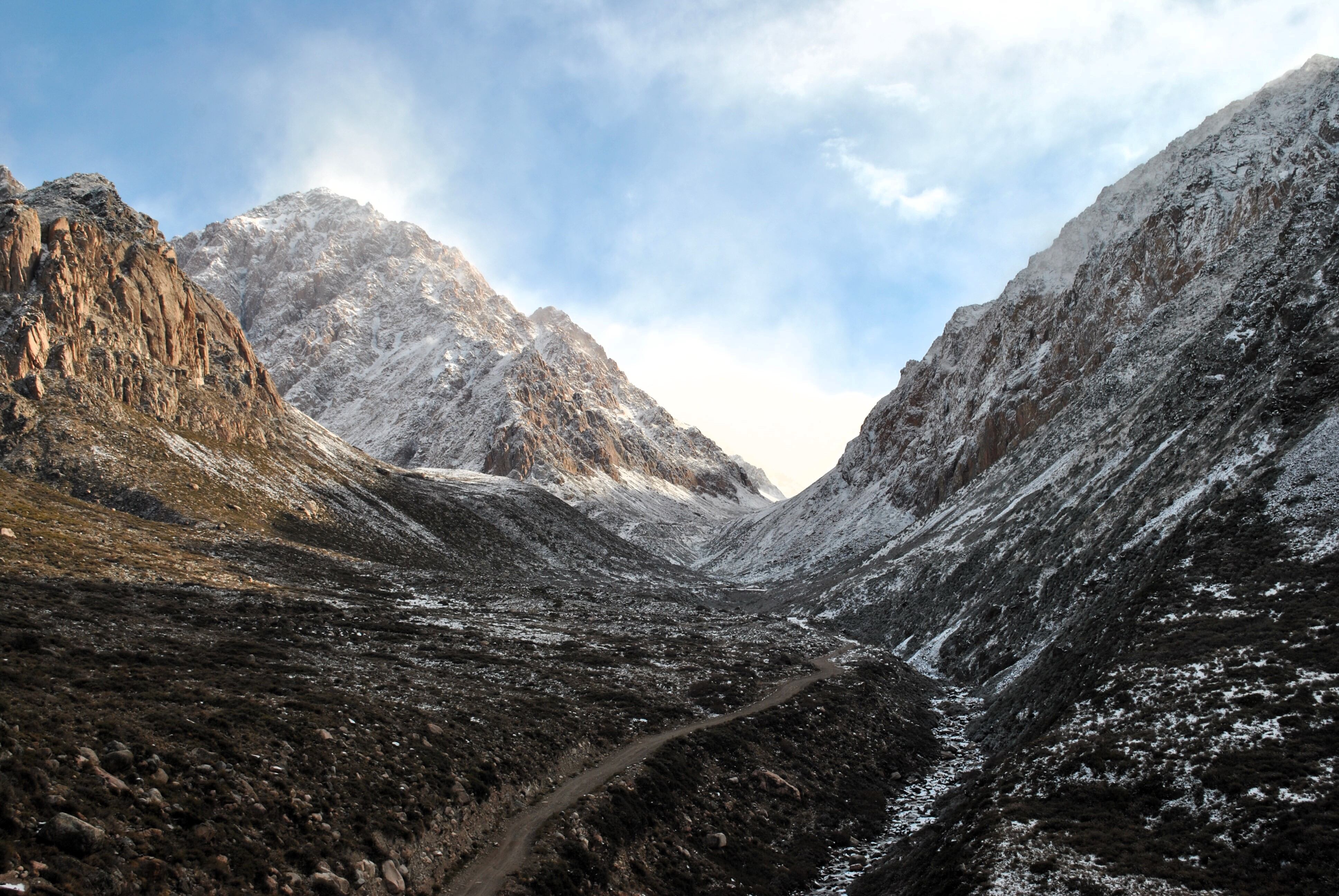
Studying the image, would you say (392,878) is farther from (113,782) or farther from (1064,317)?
(1064,317)

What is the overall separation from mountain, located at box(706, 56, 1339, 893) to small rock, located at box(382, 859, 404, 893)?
530 inches

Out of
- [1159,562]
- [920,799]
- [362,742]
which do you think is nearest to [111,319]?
[362,742]

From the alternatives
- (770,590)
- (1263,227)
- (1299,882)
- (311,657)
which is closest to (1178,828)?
(1299,882)

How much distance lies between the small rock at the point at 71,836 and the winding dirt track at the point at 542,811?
25.2 ft

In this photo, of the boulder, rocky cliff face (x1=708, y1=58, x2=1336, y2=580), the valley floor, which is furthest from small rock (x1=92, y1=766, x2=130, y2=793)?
rocky cliff face (x1=708, y1=58, x2=1336, y2=580)

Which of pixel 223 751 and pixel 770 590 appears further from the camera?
pixel 770 590

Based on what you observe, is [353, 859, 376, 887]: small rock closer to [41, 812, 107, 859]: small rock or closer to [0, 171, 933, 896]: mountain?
[0, 171, 933, 896]: mountain

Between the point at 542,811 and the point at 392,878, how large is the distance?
6.09 m

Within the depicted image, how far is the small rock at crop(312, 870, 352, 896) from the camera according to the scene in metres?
14.5

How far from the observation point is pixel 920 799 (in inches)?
1167

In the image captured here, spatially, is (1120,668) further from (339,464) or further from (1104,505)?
(339,464)

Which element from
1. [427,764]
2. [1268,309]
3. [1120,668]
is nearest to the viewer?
[427,764]

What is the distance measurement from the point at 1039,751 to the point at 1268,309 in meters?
51.4

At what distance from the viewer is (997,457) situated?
393 ft
